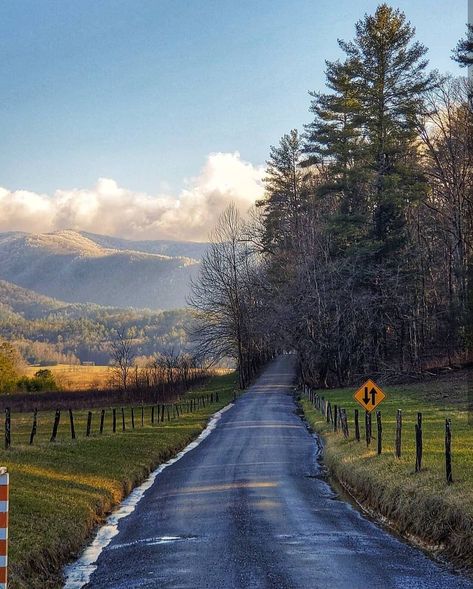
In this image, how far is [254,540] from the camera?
12594 mm

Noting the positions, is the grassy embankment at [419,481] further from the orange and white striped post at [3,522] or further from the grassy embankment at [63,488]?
the orange and white striped post at [3,522]

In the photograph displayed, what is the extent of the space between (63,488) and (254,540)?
19.4ft

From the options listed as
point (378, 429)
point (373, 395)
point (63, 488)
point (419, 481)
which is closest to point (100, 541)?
point (63, 488)

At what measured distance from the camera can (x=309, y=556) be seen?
448 inches

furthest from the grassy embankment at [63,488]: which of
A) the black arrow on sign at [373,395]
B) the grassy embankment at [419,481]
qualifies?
the black arrow on sign at [373,395]

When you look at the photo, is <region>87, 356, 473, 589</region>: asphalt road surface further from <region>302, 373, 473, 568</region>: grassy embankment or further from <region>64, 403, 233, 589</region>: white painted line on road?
<region>302, 373, 473, 568</region>: grassy embankment

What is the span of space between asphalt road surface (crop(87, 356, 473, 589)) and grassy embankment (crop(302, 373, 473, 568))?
533 millimetres

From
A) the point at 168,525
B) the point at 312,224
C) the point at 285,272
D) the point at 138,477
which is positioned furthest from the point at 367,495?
the point at 285,272

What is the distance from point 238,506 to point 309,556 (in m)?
4.79

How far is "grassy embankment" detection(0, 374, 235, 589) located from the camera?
452 inches

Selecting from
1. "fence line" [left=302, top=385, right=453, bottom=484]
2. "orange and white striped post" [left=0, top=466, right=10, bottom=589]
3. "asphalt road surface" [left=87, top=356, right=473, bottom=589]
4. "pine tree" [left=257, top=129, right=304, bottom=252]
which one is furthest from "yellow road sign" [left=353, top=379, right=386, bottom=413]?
"pine tree" [left=257, top=129, right=304, bottom=252]

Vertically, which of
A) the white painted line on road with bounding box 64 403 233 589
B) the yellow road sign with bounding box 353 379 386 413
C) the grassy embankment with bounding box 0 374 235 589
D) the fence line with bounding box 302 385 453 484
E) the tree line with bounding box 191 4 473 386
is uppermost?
the tree line with bounding box 191 4 473 386

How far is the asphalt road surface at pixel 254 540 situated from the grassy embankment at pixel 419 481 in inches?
21.0

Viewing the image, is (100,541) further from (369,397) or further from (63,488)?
(369,397)
